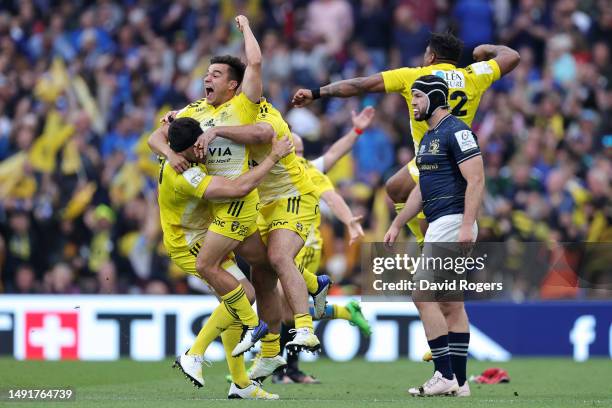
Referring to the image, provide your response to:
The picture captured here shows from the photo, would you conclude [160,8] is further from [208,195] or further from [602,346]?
[208,195]

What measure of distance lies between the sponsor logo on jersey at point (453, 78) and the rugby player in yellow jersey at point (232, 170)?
182 cm

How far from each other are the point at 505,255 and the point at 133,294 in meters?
5.03

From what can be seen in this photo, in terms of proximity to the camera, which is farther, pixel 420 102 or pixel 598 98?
pixel 598 98

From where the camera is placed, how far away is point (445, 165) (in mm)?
11906

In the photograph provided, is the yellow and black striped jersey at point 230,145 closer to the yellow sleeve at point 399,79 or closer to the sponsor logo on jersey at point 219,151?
the sponsor logo on jersey at point 219,151

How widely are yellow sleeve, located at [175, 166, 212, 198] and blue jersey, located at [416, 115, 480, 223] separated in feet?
6.20

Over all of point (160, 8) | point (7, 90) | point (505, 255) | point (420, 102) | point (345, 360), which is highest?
point (160, 8)

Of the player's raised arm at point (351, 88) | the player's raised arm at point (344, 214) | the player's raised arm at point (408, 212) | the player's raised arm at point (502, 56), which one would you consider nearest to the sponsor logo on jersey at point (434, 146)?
the player's raised arm at point (408, 212)

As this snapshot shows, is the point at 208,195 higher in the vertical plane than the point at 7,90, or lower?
lower

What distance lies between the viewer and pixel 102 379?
1445 cm

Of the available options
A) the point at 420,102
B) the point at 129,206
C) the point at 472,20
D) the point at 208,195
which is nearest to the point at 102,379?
the point at 208,195

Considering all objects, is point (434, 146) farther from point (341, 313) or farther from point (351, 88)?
point (341, 313)

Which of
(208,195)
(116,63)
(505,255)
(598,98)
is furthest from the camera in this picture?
(116,63)

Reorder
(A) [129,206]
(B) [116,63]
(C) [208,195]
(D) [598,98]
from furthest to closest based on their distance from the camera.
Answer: (B) [116,63] < (D) [598,98] < (A) [129,206] < (C) [208,195]
